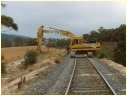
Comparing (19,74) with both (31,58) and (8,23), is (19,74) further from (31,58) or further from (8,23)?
(31,58)

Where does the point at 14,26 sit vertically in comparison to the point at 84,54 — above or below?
above

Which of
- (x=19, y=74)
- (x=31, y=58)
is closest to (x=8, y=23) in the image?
(x=19, y=74)

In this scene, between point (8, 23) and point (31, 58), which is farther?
point (31, 58)

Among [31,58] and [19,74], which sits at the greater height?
[31,58]

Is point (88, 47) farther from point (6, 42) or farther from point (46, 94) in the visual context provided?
point (6, 42)

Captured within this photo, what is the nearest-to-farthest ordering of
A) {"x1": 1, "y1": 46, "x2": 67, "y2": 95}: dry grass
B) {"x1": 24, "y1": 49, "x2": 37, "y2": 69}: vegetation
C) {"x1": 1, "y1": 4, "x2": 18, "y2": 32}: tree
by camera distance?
{"x1": 1, "y1": 46, "x2": 67, "y2": 95}: dry grass < {"x1": 1, "y1": 4, "x2": 18, "y2": 32}: tree < {"x1": 24, "y1": 49, "x2": 37, "y2": 69}: vegetation

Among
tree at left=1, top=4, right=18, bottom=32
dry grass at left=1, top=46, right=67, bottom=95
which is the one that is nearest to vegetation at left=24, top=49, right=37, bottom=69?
dry grass at left=1, top=46, right=67, bottom=95

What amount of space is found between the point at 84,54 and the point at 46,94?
1176 inches

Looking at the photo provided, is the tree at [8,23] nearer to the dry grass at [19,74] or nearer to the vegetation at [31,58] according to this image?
the dry grass at [19,74]

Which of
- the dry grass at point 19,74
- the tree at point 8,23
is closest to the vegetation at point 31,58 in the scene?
the dry grass at point 19,74

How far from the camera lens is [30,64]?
33.1 meters

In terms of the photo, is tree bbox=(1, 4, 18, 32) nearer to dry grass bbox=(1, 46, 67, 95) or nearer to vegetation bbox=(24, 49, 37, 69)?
dry grass bbox=(1, 46, 67, 95)

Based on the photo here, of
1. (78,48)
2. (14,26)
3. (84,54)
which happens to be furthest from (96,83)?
(84,54)

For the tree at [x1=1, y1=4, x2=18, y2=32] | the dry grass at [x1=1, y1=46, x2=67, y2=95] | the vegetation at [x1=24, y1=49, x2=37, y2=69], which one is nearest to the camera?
the dry grass at [x1=1, y1=46, x2=67, y2=95]
